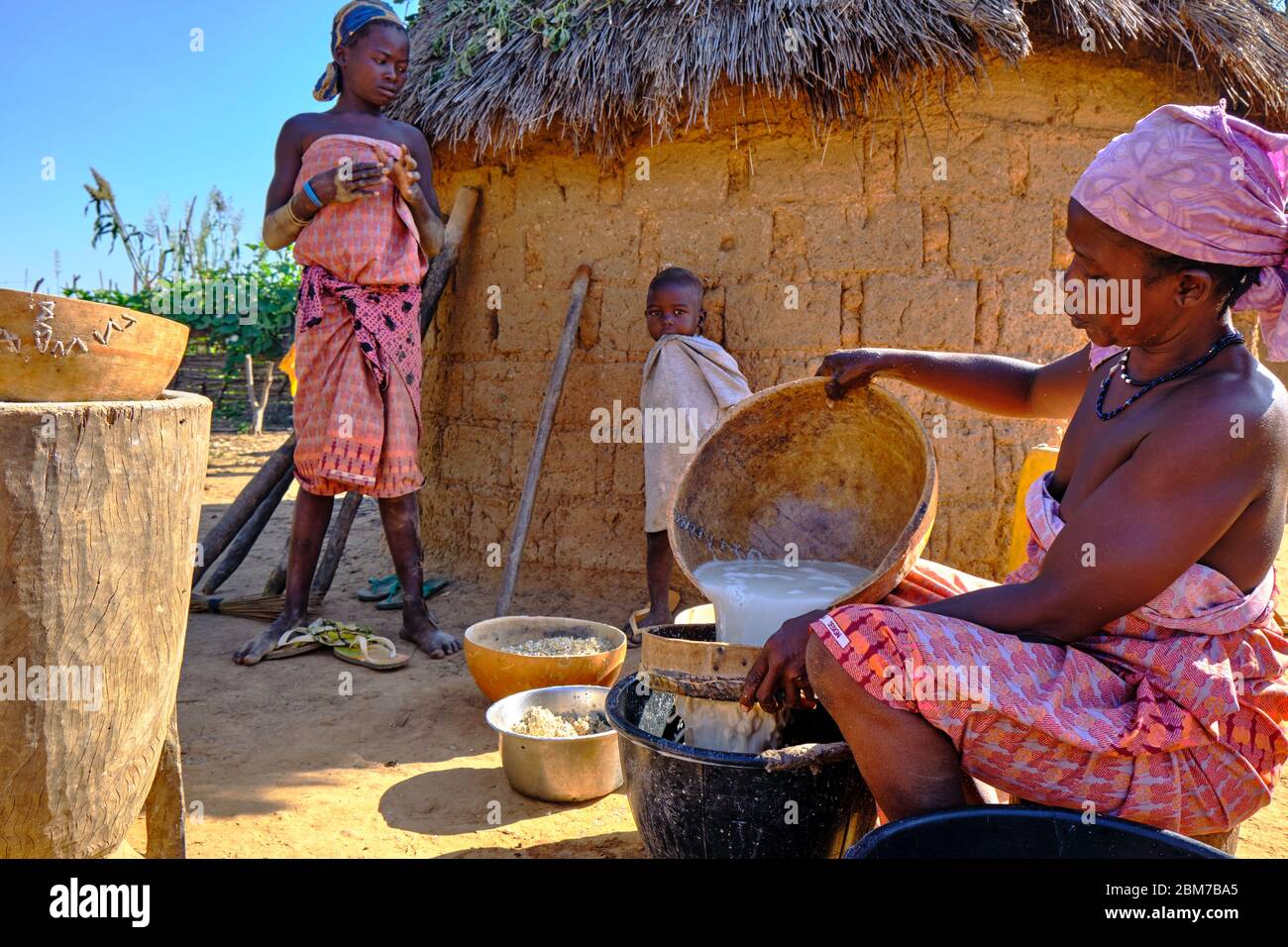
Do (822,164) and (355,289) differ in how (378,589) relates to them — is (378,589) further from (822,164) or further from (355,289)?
(822,164)

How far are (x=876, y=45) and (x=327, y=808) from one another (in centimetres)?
340

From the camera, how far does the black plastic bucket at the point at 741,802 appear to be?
176 centimetres

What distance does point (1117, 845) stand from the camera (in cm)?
146

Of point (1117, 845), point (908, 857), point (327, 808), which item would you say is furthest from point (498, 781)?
point (1117, 845)

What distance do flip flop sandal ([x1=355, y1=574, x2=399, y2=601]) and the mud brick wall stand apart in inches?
29.8

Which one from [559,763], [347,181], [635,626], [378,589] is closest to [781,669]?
[559,763]

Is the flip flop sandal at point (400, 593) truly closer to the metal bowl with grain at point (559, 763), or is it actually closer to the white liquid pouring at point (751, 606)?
the metal bowl with grain at point (559, 763)

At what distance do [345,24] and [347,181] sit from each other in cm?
71

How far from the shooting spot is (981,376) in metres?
2.35

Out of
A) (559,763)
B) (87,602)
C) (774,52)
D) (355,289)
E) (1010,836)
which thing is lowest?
(559,763)

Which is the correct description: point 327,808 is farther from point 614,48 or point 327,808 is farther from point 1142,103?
point 1142,103
